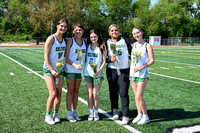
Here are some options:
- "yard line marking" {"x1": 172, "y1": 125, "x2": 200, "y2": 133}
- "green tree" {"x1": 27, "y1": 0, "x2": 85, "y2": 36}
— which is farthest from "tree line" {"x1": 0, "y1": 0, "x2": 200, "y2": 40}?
"yard line marking" {"x1": 172, "y1": 125, "x2": 200, "y2": 133}

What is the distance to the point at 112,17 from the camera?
62.7 metres

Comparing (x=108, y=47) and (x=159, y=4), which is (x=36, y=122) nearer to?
(x=108, y=47)

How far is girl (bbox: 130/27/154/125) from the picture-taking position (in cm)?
392

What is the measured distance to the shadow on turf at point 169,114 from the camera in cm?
438

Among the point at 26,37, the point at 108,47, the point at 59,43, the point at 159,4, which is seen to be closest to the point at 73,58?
the point at 59,43

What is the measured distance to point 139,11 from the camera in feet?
198

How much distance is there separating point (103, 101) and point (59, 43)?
2267 mm

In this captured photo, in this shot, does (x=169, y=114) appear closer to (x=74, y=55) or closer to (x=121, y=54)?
(x=121, y=54)

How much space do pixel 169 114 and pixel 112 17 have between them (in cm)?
5988

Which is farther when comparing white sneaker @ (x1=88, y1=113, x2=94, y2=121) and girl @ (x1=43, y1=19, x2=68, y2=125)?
white sneaker @ (x1=88, y1=113, x2=94, y2=121)

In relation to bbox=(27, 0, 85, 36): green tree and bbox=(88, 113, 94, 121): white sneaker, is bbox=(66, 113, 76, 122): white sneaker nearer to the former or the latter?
bbox=(88, 113, 94, 121): white sneaker

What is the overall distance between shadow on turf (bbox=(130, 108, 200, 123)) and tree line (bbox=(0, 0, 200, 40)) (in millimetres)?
43366

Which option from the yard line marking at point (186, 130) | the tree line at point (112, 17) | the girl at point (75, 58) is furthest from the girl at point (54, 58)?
the tree line at point (112, 17)

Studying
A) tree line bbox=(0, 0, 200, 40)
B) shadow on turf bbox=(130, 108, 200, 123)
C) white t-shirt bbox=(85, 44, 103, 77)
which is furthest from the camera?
tree line bbox=(0, 0, 200, 40)
